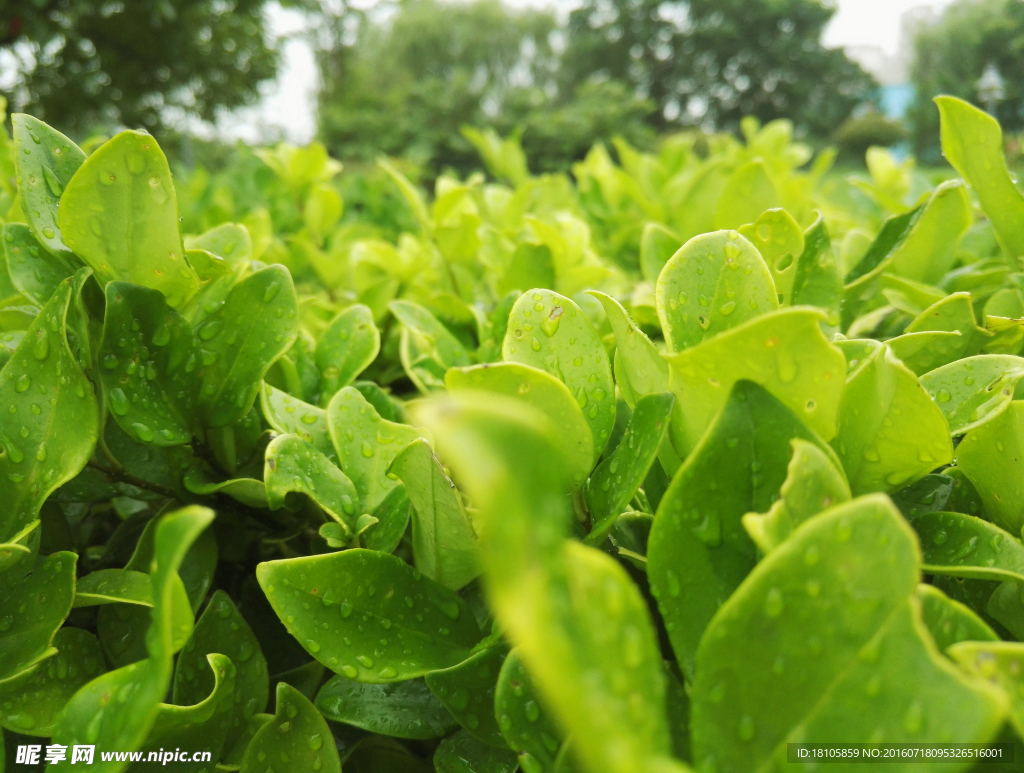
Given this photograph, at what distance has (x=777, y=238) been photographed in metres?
0.75

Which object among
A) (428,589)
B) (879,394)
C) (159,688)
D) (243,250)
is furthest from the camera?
(243,250)

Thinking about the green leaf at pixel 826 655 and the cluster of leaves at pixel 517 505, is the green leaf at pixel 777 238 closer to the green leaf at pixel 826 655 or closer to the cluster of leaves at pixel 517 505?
the cluster of leaves at pixel 517 505

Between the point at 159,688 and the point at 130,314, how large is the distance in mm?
389

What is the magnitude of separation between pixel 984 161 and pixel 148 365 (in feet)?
3.24

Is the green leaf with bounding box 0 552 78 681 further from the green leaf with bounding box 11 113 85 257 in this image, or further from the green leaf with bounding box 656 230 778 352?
the green leaf with bounding box 656 230 778 352

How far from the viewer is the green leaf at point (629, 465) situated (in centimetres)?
50

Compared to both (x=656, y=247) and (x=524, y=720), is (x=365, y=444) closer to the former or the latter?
(x=524, y=720)

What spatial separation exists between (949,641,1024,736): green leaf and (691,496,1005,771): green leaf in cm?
5

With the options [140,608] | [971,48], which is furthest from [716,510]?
[971,48]

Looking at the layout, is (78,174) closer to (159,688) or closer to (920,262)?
(159,688)

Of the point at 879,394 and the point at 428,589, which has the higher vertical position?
the point at 879,394

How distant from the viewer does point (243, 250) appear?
36.3 inches

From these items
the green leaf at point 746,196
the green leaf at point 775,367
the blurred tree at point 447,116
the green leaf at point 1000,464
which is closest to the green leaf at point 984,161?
the green leaf at point 746,196

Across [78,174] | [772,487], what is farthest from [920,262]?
[78,174]
